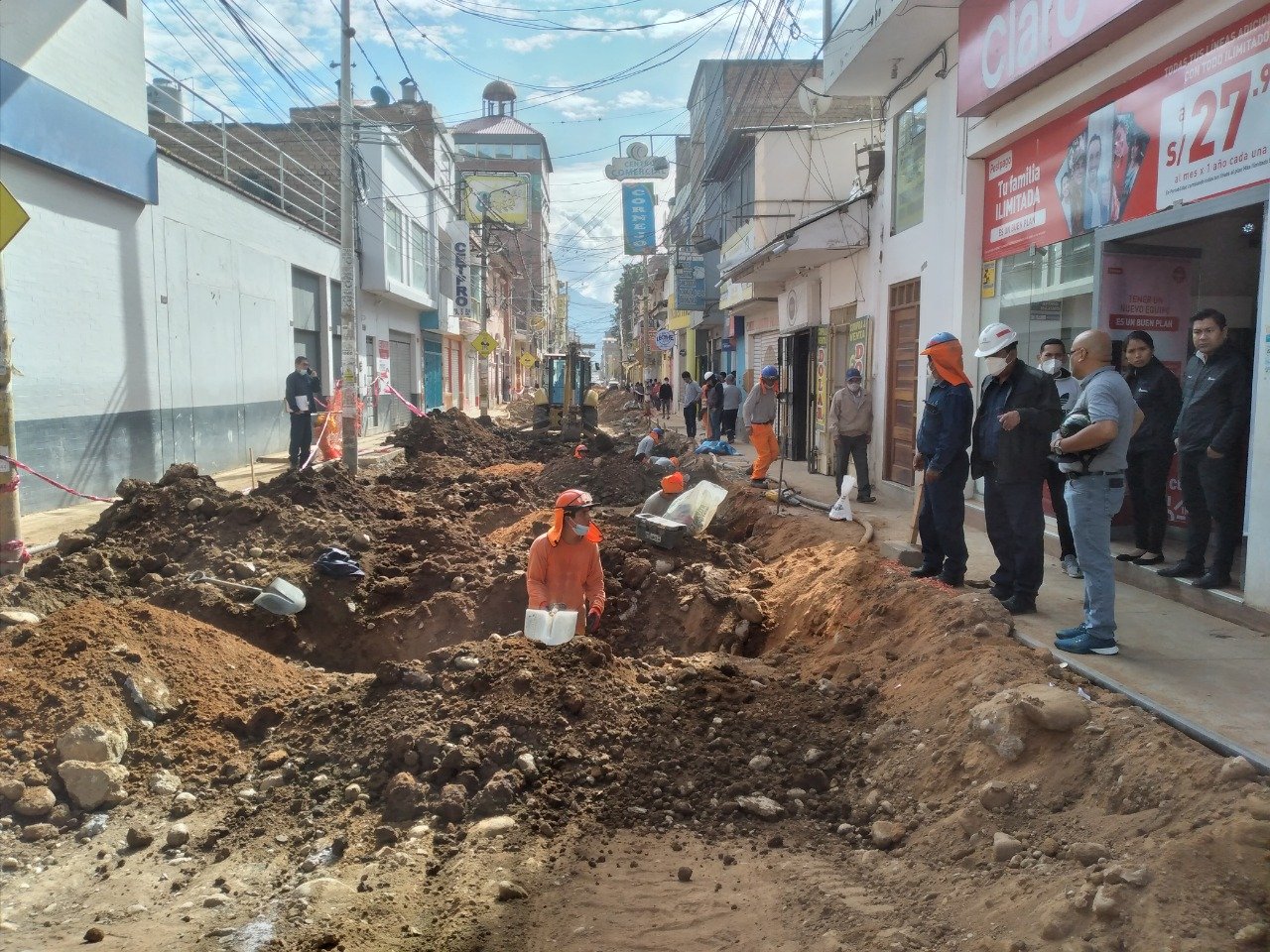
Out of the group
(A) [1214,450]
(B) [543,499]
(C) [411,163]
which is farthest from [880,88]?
(C) [411,163]

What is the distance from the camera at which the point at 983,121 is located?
29.6ft

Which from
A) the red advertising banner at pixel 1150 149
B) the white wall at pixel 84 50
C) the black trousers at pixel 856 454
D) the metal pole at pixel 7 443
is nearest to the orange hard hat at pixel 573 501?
the metal pole at pixel 7 443

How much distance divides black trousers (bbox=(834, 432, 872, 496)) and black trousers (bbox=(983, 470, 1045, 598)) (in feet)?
16.6

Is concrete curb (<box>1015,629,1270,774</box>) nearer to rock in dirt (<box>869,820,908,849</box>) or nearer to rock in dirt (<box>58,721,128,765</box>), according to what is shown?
rock in dirt (<box>869,820,908,849</box>)

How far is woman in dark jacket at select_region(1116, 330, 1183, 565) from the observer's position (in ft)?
20.2

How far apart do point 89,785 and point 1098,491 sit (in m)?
5.27

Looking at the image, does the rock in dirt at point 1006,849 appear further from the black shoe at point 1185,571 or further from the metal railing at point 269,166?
the metal railing at point 269,166

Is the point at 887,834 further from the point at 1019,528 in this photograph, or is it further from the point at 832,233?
the point at 832,233

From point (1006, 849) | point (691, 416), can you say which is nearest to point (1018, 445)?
point (1006, 849)

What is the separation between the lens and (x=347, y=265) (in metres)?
15.7

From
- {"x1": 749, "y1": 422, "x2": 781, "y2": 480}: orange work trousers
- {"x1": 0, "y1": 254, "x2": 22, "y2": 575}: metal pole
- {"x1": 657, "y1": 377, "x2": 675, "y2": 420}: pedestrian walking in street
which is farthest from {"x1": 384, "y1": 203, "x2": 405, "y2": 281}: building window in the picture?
{"x1": 0, "y1": 254, "x2": 22, "y2": 575}: metal pole

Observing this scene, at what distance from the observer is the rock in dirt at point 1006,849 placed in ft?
10.3

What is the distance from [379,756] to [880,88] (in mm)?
11109

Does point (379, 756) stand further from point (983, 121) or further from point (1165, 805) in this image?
point (983, 121)
